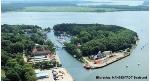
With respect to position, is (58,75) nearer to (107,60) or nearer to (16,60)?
(16,60)

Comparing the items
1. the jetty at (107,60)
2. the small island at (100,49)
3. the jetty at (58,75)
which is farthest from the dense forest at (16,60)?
the jetty at (107,60)

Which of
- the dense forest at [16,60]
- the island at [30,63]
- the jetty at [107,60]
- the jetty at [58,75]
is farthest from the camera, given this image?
the jetty at [107,60]

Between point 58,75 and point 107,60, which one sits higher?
point 107,60

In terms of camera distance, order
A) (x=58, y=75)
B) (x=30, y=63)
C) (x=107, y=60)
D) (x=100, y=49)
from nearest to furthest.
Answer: (x=58, y=75), (x=30, y=63), (x=107, y=60), (x=100, y=49)

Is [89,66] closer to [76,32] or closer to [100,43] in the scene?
[100,43]

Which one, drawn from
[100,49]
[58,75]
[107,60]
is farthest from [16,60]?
[100,49]

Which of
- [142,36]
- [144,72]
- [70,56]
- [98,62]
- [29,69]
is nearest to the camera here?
[29,69]

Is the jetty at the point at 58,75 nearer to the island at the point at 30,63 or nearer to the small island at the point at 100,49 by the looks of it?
the island at the point at 30,63

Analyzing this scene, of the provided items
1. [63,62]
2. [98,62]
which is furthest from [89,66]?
[63,62]

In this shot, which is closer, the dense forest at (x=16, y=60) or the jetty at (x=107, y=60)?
the dense forest at (x=16, y=60)

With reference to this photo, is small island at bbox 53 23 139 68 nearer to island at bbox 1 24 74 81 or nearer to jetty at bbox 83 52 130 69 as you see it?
jetty at bbox 83 52 130 69

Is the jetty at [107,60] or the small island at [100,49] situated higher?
the small island at [100,49]
